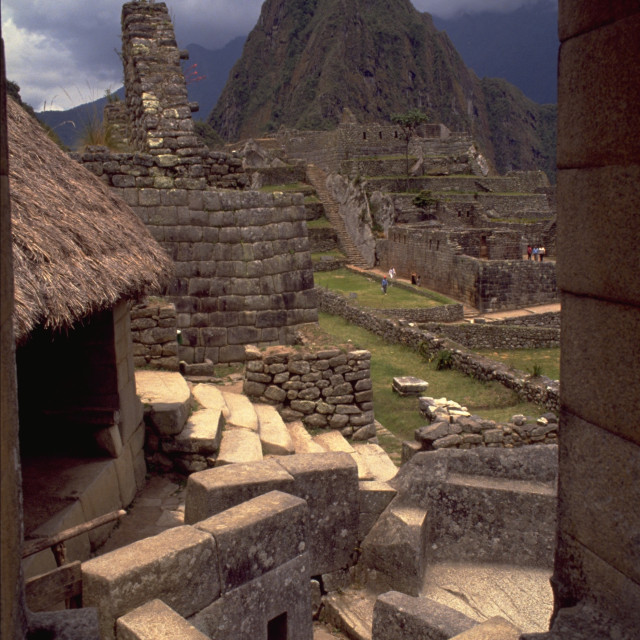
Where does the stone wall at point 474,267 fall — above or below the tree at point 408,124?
below

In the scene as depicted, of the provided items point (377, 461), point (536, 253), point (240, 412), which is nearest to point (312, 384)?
point (240, 412)

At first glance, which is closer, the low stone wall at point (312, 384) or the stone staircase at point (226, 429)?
the stone staircase at point (226, 429)

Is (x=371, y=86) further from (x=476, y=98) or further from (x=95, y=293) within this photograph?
(x=95, y=293)

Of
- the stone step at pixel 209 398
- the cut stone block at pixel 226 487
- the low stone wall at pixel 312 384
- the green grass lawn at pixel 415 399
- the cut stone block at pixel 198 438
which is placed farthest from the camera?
the green grass lawn at pixel 415 399

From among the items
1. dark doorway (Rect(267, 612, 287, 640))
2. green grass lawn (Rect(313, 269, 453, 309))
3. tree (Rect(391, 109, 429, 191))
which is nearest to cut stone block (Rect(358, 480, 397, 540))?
dark doorway (Rect(267, 612, 287, 640))

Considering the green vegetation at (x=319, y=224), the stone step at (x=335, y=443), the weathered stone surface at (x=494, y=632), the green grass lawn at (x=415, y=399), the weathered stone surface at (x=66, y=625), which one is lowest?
the green grass lawn at (x=415, y=399)

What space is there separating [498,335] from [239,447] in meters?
14.1

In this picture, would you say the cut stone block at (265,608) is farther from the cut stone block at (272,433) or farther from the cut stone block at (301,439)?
the cut stone block at (301,439)

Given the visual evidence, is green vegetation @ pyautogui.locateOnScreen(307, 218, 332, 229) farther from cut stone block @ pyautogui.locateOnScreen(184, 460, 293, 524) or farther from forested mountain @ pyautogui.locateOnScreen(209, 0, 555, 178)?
forested mountain @ pyautogui.locateOnScreen(209, 0, 555, 178)

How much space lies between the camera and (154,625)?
2559 mm

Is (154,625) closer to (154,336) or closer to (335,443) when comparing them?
(335,443)

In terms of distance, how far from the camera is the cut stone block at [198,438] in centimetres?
618

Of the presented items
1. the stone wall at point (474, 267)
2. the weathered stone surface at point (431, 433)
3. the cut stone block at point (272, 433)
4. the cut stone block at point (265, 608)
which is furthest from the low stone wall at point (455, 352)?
the cut stone block at point (265, 608)

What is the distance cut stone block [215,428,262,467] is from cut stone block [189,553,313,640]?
7.74 feet
